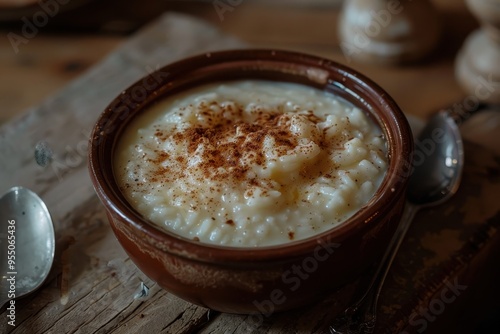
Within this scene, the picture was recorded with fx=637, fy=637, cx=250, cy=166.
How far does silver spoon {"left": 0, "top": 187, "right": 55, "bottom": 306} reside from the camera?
60.9 inches

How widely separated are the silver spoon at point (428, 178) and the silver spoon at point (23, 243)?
2.43 ft

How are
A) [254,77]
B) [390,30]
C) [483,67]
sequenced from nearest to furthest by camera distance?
[254,77], [483,67], [390,30]

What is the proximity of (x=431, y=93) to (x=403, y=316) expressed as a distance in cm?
119

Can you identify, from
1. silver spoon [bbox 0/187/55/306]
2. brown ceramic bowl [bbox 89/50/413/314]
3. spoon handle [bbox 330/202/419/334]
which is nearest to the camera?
brown ceramic bowl [bbox 89/50/413/314]

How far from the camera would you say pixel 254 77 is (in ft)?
5.71

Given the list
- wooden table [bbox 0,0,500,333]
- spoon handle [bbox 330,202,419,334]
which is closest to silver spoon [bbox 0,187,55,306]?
wooden table [bbox 0,0,500,333]

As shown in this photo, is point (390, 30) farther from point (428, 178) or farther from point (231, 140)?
point (231, 140)

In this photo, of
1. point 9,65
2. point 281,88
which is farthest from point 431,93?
point 9,65

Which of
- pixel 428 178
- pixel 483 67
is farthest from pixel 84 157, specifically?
pixel 483 67

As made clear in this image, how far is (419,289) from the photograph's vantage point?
149cm

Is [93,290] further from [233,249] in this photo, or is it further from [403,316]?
[403,316]

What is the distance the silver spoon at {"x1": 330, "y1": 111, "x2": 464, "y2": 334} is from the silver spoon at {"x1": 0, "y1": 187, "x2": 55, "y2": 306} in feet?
2.43

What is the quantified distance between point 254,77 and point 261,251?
0.67m

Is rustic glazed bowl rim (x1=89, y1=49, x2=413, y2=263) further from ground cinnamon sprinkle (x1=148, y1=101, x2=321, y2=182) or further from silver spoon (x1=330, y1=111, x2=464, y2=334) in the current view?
silver spoon (x1=330, y1=111, x2=464, y2=334)
